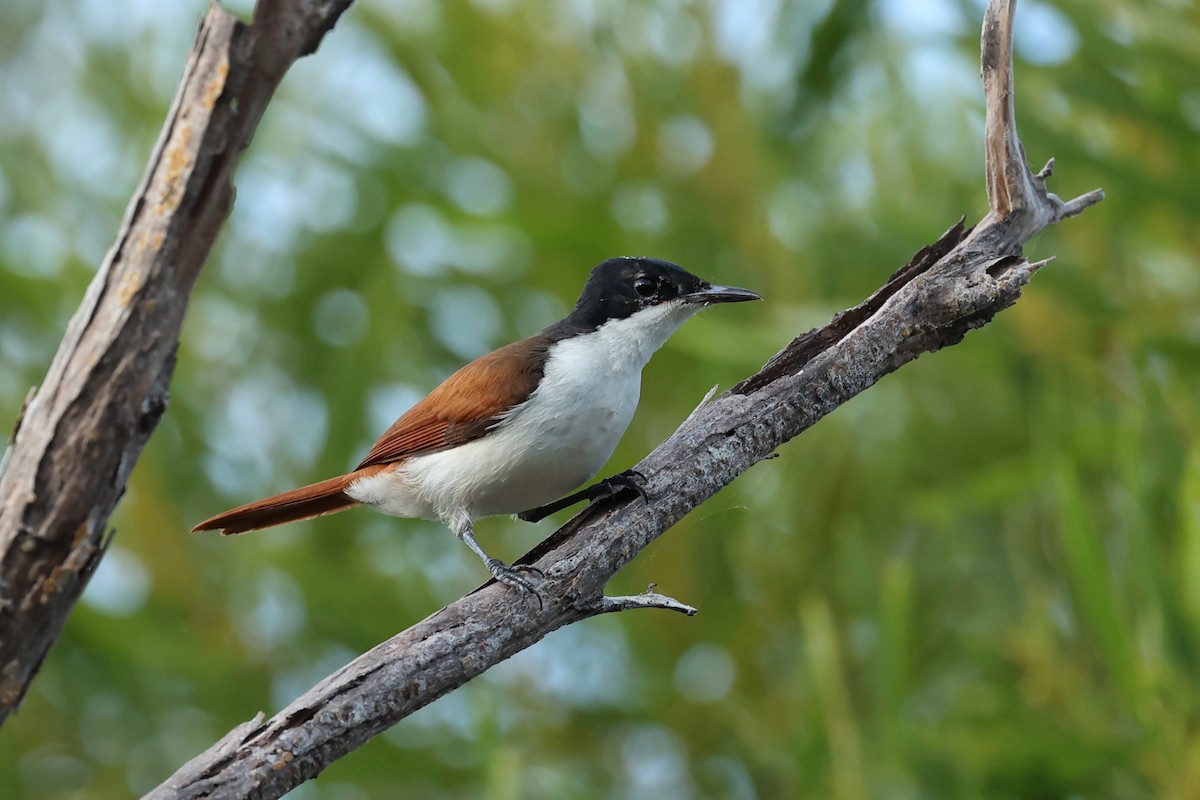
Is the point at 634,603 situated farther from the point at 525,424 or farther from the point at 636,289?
the point at 636,289

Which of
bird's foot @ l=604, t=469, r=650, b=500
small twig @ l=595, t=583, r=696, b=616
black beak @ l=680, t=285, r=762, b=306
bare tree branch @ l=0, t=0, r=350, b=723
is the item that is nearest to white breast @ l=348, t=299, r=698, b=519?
black beak @ l=680, t=285, r=762, b=306

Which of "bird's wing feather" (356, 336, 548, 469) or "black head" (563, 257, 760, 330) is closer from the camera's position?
"bird's wing feather" (356, 336, 548, 469)

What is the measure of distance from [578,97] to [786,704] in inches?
88.2

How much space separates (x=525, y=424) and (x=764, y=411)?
2.57 ft

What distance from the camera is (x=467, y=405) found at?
3.02 meters

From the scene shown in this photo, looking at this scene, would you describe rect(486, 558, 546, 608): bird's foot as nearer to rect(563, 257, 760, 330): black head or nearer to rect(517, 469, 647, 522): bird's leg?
rect(517, 469, 647, 522): bird's leg

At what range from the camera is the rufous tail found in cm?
288

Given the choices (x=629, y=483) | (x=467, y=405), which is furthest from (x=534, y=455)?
(x=629, y=483)

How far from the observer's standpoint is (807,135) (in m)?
4.36

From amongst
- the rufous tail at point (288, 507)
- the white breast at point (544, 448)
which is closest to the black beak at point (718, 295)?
the white breast at point (544, 448)

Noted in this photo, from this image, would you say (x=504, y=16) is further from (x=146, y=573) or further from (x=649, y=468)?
(x=649, y=468)

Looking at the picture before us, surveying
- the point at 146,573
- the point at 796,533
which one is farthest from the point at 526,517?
the point at 146,573

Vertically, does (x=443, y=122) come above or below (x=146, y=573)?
above

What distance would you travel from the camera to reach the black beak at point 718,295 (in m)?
3.12
